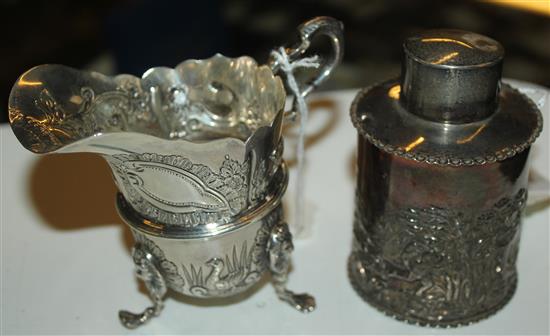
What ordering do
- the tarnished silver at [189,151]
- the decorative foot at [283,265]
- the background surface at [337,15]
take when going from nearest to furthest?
the tarnished silver at [189,151] → the decorative foot at [283,265] → the background surface at [337,15]

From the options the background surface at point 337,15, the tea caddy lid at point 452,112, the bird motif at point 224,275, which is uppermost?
the tea caddy lid at point 452,112

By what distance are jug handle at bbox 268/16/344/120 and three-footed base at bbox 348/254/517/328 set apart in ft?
0.74

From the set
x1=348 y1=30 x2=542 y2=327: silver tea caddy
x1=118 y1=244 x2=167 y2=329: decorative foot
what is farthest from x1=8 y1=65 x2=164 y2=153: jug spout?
x1=348 y1=30 x2=542 y2=327: silver tea caddy

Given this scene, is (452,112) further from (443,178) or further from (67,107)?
(67,107)

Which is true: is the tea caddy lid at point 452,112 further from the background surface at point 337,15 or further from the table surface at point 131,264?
the background surface at point 337,15

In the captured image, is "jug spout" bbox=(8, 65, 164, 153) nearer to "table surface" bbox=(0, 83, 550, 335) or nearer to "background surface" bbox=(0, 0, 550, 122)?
"table surface" bbox=(0, 83, 550, 335)

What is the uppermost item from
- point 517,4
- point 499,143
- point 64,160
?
point 499,143

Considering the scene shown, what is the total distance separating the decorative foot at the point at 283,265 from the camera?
90 centimetres

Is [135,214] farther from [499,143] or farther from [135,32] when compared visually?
[135,32]

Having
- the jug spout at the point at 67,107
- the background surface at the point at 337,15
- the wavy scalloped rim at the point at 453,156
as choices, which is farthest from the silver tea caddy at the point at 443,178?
the background surface at the point at 337,15

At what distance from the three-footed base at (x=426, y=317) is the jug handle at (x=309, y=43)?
0.74 feet

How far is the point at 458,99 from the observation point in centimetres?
81

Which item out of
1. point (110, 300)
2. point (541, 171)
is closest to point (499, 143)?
point (541, 171)

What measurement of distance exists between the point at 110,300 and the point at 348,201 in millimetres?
359
